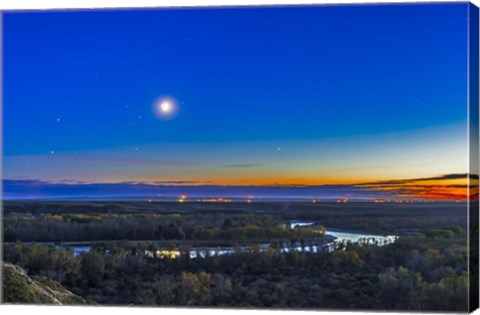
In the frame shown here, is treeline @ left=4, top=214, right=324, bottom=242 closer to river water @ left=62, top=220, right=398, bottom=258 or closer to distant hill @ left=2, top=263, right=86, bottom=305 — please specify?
river water @ left=62, top=220, right=398, bottom=258

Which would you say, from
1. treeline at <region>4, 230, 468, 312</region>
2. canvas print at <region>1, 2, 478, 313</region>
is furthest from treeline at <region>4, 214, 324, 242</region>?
treeline at <region>4, 230, 468, 312</region>

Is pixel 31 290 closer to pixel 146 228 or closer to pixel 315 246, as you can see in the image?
pixel 146 228

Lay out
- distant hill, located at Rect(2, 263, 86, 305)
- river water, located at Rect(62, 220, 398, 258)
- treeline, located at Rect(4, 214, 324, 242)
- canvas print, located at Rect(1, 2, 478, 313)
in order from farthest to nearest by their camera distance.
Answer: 1. distant hill, located at Rect(2, 263, 86, 305)
2. treeline, located at Rect(4, 214, 324, 242)
3. river water, located at Rect(62, 220, 398, 258)
4. canvas print, located at Rect(1, 2, 478, 313)

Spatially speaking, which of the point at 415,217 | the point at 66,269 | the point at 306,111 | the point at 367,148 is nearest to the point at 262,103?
the point at 306,111

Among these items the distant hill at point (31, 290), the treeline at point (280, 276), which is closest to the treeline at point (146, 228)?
the treeline at point (280, 276)

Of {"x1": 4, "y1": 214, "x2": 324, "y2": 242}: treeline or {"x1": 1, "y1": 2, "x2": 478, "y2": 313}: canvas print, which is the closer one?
{"x1": 1, "y1": 2, "x2": 478, "y2": 313}: canvas print

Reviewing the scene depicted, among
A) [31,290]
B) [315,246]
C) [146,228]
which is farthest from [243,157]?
[31,290]

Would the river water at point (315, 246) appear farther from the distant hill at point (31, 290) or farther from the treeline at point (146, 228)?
the distant hill at point (31, 290)
